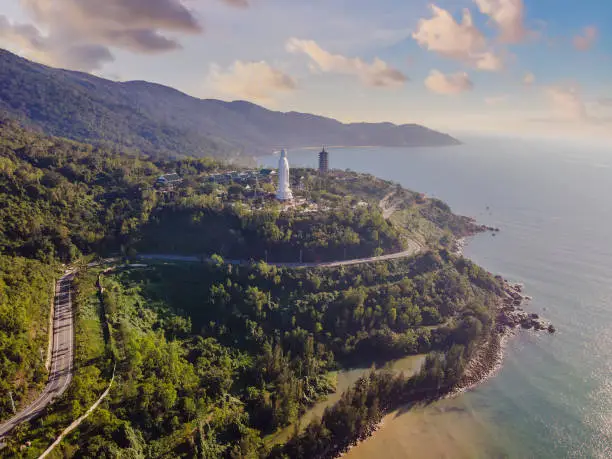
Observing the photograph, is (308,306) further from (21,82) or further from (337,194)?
(21,82)

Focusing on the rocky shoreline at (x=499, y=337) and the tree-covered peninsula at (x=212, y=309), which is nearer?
the tree-covered peninsula at (x=212, y=309)

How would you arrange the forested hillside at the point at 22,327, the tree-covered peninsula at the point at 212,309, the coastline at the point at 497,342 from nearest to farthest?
the forested hillside at the point at 22,327 < the tree-covered peninsula at the point at 212,309 < the coastline at the point at 497,342

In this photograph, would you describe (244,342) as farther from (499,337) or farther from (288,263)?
(499,337)

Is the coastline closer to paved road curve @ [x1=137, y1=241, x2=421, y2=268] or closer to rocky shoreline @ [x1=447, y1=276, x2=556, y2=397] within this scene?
rocky shoreline @ [x1=447, y1=276, x2=556, y2=397]

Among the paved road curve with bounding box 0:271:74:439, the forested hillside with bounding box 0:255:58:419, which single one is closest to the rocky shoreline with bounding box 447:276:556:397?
the paved road curve with bounding box 0:271:74:439

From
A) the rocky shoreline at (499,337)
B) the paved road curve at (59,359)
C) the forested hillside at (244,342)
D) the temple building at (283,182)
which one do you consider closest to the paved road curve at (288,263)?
the forested hillside at (244,342)

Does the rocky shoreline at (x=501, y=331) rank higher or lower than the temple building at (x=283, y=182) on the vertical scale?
lower

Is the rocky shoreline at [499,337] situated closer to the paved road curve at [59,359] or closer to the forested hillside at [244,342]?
the forested hillside at [244,342]
